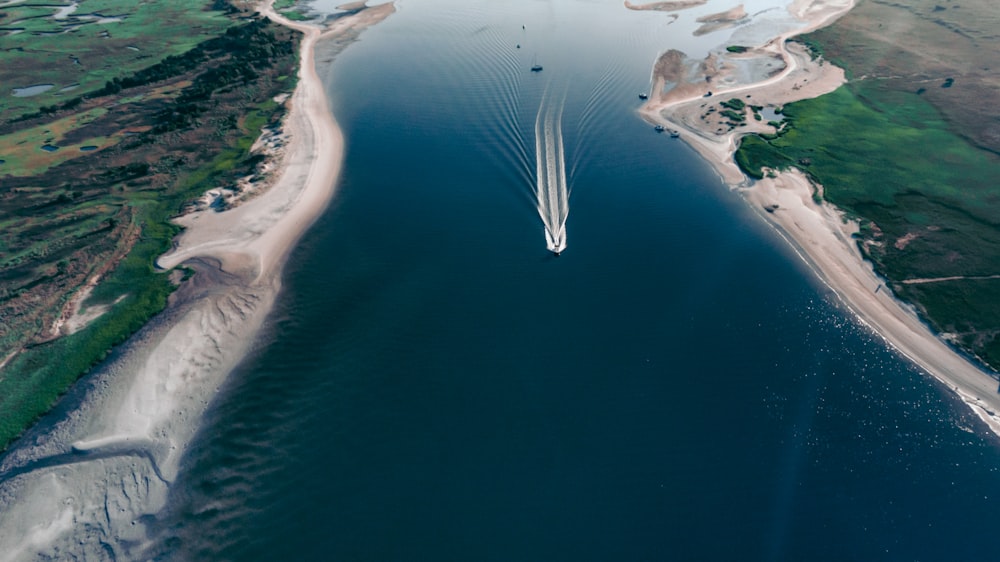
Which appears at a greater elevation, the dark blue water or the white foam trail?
the white foam trail

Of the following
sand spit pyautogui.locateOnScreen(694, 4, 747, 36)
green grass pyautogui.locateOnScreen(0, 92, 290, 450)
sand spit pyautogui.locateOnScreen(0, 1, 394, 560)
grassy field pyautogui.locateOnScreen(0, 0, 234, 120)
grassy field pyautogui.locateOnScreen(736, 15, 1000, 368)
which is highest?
grassy field pyautogui.locateOnScreen(0, 0, 234, 120)

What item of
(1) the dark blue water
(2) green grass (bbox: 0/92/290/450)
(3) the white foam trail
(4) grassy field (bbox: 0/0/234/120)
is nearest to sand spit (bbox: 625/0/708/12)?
(3) the white foam trail

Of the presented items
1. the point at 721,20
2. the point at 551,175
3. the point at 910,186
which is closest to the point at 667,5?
the point at 721,20

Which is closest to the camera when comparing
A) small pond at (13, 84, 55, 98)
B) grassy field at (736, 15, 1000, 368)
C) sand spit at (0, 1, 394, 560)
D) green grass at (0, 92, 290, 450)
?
sand spit at (0, 1, 394, 560)

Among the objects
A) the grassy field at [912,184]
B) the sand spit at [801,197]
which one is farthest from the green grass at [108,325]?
the grassy field at [912,184]

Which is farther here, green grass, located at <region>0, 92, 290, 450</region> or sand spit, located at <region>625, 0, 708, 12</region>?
sand spit, located at <region>625, 0, 708, 12</region>

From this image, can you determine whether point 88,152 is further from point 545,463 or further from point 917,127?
point 917,127

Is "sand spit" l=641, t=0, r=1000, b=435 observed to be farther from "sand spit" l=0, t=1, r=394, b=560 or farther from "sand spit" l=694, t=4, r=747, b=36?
"sand spit" l=0, t=1, r=394, b=560

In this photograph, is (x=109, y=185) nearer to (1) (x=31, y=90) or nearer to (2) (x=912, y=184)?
(1) (x=31, y=90)
